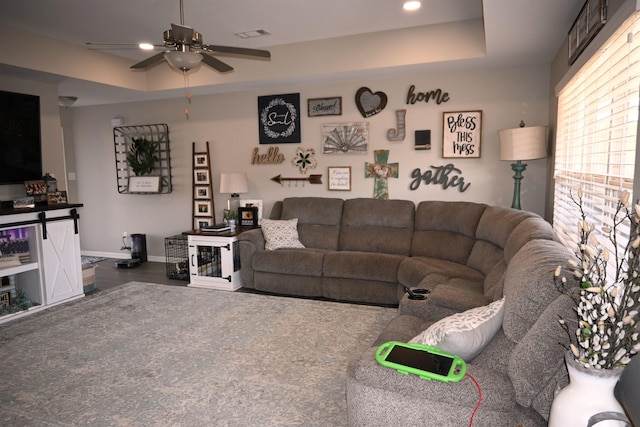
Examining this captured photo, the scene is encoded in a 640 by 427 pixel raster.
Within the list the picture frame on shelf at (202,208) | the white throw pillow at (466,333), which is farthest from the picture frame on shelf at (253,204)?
A: the white throw pillow at (466,333)

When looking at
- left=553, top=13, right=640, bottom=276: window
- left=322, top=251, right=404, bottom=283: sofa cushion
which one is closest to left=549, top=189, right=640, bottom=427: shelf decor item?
left=553, top=13, right=640, bottom=276: window

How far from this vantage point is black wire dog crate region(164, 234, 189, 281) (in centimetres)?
509

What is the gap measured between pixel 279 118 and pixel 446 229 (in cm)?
242

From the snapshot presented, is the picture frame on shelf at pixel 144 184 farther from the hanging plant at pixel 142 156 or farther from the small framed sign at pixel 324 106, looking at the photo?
the small framed sign at pixel 324 106

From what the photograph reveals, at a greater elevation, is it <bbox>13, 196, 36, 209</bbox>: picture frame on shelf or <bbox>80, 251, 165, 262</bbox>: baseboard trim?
<bbox>13, 196, 36, 209</bbox>: picture frame on shelf

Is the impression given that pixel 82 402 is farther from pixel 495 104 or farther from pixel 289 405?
pixel 495 104

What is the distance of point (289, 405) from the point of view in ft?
7.62

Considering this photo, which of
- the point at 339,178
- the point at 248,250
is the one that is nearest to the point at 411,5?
the point at 339,178

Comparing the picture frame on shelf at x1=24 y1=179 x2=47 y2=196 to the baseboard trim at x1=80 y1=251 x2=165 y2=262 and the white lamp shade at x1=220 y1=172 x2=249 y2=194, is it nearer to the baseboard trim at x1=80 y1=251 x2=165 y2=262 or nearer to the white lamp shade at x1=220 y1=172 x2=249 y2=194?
the white lamp shade at x1=220 y1=172 x2=249 y2=194

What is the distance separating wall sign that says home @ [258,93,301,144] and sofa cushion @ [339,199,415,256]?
3.95 feet

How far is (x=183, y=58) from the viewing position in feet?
8.36

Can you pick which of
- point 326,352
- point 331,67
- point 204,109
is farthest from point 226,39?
point 326,352

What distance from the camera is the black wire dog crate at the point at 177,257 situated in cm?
509

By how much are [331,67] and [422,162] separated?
1.42 m
